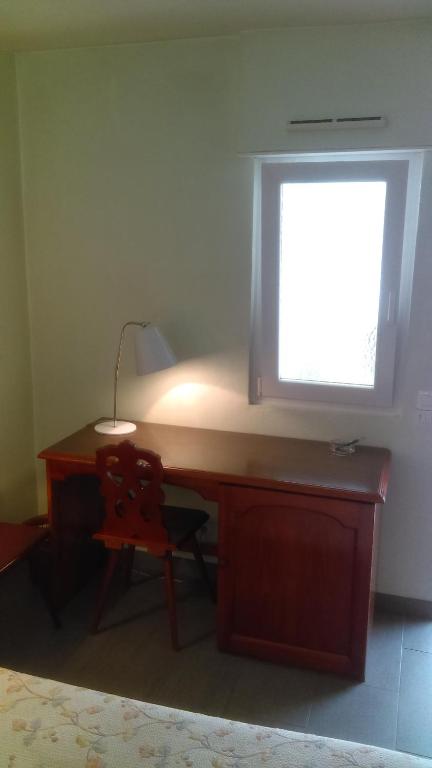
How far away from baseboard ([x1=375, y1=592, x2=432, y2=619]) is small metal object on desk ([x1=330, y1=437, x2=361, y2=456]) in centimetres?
70

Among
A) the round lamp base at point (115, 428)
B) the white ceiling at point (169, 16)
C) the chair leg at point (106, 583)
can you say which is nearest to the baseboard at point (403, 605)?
the chair leg at point (106, 583)

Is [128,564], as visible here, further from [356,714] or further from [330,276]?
[330,276]

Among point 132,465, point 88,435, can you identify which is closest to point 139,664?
point 132,465

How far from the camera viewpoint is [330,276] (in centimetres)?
262

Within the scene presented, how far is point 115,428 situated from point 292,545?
0.97m

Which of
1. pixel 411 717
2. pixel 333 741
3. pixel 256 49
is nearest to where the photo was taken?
pixel 333 741

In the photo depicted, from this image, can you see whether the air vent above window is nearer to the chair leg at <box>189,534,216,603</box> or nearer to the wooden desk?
the wooden desk

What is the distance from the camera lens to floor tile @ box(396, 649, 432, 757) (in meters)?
2.04

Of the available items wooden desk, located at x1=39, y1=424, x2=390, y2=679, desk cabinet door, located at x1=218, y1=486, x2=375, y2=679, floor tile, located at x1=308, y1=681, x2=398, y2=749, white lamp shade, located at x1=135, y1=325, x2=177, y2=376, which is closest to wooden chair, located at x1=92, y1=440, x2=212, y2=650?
wooden desk, located at x1=39, y1=424, x2=390, y2=679

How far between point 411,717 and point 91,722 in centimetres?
127

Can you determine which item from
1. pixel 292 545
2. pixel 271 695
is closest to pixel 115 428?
pixel 292 545

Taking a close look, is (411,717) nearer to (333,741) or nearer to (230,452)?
(333,741)

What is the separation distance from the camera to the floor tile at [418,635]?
2.51 metres

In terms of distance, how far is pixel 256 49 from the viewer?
2.47 metres
